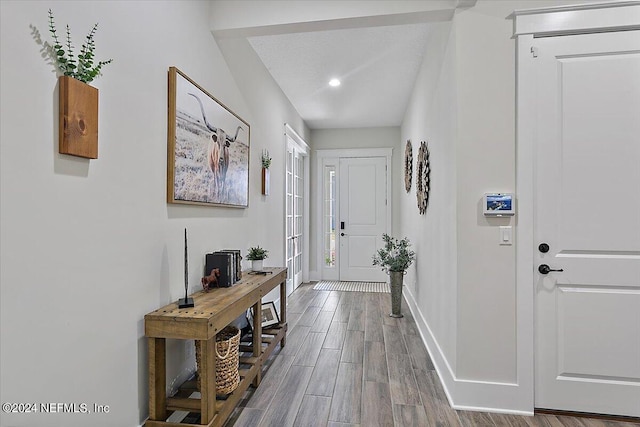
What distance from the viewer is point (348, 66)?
3.54 meters

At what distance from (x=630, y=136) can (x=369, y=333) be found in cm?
248

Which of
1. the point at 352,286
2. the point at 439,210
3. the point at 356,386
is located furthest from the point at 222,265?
the point at 352,286

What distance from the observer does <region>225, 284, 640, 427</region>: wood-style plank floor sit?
191cm

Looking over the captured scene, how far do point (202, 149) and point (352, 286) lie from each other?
154 inches

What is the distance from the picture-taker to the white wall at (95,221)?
1104 millimetres

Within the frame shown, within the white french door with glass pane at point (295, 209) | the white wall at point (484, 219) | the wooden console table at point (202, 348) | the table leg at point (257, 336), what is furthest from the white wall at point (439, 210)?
the white french door with glass pane at point (295, 209)

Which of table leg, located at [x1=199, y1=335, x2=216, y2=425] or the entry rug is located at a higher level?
table leg, located at [x1=199, y1=335, x2=216, y2=425]

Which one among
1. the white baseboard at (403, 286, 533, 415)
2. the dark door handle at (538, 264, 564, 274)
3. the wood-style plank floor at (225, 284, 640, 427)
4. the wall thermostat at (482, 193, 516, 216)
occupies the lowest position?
the wood-style plank floor at (225, 284, 640, 427)

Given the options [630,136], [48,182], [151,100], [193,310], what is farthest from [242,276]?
[630,136]

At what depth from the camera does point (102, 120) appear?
1.45m

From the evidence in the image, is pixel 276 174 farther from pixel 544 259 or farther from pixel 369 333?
pixel 544 259

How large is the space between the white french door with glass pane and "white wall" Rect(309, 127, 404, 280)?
26 centimetres

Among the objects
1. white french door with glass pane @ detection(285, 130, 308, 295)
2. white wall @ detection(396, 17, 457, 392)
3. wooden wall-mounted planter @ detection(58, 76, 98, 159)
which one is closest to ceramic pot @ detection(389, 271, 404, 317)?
white wall @ detection(396, 17, 457, 392)

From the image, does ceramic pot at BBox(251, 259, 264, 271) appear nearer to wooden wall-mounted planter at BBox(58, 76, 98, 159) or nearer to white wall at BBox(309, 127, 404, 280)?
wooden wall-mounted planter at BBox(58, 76, 98, 159)
